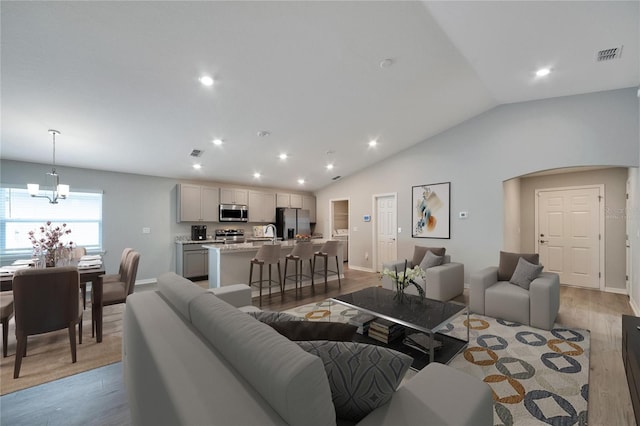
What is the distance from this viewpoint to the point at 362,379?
3.27 ft

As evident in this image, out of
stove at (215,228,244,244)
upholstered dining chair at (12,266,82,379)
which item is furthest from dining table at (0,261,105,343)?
stove at (215,228,244,244)

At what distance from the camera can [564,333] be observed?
118 inches

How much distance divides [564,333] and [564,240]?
3.17 meters

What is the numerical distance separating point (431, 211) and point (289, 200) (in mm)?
3953

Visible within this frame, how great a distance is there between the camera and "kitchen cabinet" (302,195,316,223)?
320 inches

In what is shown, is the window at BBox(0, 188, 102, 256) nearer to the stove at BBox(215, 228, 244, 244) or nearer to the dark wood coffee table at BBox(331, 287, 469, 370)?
the stove at BBox(215, 228, 244, 244)

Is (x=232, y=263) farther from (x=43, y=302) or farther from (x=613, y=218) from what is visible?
(x=613, y=218)

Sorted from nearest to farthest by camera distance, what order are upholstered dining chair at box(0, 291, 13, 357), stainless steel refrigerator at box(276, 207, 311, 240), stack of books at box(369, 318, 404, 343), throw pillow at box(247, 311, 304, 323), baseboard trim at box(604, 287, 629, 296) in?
1. throw pillow at box(247, 311, 304, 323)
2. upholstered dining chair at box(0, 291, 13, 357)
3. stack of books at box(369, 318, 404, 343)
4. baseboard trim at box(604, 287, 629, 296)
5. stainless steel refrigerator at box(276, 207, 311, 240)

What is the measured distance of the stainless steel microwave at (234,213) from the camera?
6.49 m

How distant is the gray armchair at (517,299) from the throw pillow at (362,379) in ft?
10.1

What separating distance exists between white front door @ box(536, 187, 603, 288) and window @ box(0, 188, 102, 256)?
8.95m

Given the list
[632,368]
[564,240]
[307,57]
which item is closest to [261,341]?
[632,368]

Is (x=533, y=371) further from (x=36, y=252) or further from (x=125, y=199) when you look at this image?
(x=125, y=199)

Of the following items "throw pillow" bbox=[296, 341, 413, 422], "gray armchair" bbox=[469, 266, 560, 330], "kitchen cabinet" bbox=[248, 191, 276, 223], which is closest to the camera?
"throw pillow" bbox=[296, 341, 413, 422]
